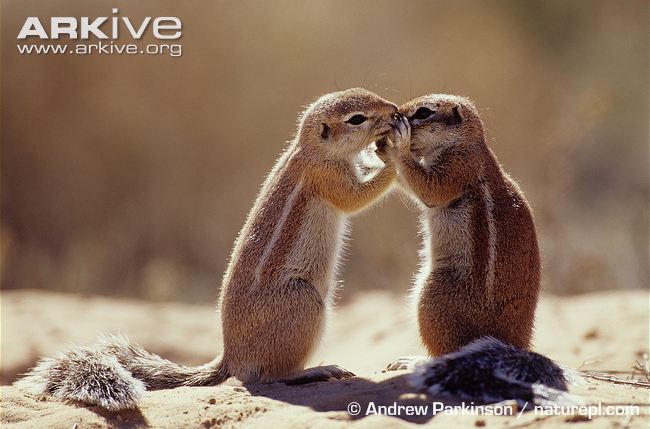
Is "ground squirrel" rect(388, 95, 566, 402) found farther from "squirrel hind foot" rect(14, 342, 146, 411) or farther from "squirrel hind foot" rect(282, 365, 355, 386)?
"squirrel hind foot" rect(14, 342, 146, 411)

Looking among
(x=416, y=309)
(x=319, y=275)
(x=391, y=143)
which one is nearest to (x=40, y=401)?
(x=319, y=275)

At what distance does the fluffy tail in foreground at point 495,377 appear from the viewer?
5160 millimetres

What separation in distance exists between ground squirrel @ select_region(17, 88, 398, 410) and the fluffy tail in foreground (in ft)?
3.53

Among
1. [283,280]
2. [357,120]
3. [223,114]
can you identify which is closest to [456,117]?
[357,120]

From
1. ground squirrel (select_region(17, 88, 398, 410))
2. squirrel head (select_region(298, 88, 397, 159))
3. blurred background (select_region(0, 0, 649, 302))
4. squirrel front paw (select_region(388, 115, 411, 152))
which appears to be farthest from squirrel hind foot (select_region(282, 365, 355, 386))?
blurred background (select_region(0, 0, 649, 302))

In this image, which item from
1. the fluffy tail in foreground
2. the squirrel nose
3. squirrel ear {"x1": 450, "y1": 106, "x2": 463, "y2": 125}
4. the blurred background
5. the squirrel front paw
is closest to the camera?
the fluffy tail in foreground

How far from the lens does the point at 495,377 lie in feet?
17.4

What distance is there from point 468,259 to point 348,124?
1539mm

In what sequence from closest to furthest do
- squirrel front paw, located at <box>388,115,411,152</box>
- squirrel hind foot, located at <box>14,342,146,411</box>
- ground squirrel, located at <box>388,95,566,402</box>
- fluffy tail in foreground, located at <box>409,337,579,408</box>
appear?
fluffy tail in foreground, located at <box>409,337,579,408</box> → ground squirrel, located at <box>388,95,566,402</box> → squirrel hind foot, located at <box>14,342,146,411</box> → squirrel front paw, located at <box>388,115,411,152</box>

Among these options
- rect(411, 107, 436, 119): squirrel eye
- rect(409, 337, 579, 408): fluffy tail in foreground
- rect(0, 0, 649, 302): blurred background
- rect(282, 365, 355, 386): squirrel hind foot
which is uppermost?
rect(0, 0, 649, 302): blurred background

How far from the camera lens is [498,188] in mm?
6512

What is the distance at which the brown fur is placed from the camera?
19.9ft

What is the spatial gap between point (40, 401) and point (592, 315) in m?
6.35

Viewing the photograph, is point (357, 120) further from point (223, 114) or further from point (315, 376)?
point (223, 114)
